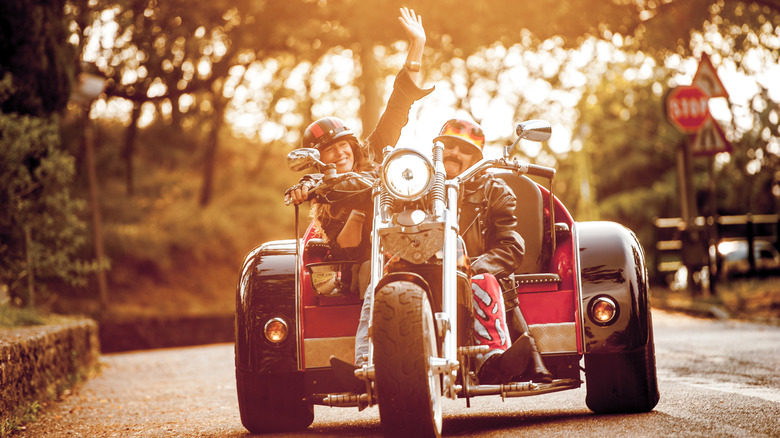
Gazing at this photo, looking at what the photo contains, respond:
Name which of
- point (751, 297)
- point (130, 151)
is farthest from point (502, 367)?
point (130, 151)

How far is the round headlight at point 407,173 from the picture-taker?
5148 mm

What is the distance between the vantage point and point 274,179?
44250 millimetres

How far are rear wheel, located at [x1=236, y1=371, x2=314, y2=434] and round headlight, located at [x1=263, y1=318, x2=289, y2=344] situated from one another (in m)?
0.24

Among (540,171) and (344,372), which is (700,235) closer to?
(540,171)

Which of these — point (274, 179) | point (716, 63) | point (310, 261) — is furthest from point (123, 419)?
point (274, 179)

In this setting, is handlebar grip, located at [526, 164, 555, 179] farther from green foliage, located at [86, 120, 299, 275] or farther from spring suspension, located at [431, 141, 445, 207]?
green foliage, located at [86, 120, 299, 275]

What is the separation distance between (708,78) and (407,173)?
453 inches

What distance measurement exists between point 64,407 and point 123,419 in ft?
4.50

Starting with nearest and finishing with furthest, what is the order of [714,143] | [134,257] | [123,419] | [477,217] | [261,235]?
[477,217] → [123,419] → [714,143] → [134,257] → [261,235]

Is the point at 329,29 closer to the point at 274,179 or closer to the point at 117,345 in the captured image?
the point at 117,345

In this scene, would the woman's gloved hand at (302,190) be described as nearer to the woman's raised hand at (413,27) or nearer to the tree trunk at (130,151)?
the woman's raised hand at (413,27)

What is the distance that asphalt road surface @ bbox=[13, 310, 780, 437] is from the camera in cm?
588

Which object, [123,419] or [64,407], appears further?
[64,407]

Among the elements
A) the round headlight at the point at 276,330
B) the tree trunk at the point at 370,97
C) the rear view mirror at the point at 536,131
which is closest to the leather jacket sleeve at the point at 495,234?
the rear view mirror at the point at 536,131
